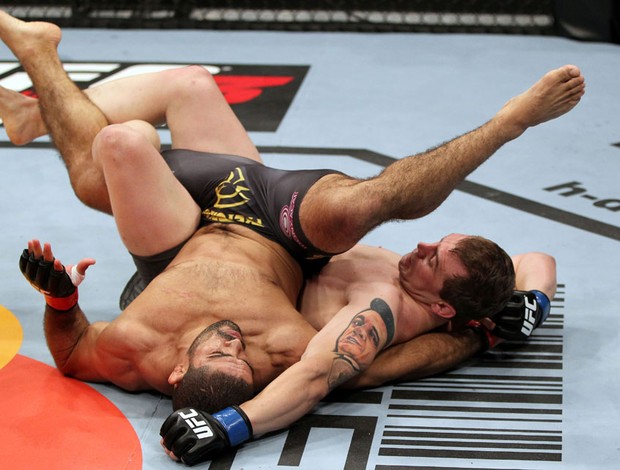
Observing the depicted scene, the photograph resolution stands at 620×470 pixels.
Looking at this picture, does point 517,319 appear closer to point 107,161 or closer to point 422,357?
point 422,357

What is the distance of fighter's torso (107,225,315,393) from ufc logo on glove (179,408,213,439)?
28cm

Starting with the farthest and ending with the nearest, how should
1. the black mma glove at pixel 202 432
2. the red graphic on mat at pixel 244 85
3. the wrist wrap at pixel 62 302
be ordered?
the red graphic on mat at pixel 244 85 → the wrist wrap at pixel 62 302 → the black mma glove at pixel 202 432

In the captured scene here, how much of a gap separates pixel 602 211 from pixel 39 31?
101 inches

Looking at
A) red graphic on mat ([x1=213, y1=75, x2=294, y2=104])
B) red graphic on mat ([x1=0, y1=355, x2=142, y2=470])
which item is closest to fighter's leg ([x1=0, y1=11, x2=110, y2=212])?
red graphic on mat ([x1=0, y1=355, x2=142, y2=470])

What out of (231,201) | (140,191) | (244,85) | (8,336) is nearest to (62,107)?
(140,191)

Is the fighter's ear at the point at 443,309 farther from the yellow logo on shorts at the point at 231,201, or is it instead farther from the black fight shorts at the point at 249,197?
the yellow logo on shorts at the point at 231,201

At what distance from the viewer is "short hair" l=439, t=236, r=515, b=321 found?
3408 mm

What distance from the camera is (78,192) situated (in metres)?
3.83

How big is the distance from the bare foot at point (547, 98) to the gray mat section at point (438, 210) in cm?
87

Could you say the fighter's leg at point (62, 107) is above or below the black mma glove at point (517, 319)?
above

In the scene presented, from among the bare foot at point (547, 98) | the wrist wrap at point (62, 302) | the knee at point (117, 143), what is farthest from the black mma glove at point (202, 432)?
the bare foot at point (547, 98)

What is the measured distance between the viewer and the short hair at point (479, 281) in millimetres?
3408

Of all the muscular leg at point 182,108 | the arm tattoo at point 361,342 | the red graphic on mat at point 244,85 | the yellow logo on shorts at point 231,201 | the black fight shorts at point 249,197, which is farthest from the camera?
the red graphic on mat at point 244,85

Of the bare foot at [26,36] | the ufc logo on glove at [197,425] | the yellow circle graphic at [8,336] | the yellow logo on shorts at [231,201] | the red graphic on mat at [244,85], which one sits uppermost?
the bare foot at [26,36]
